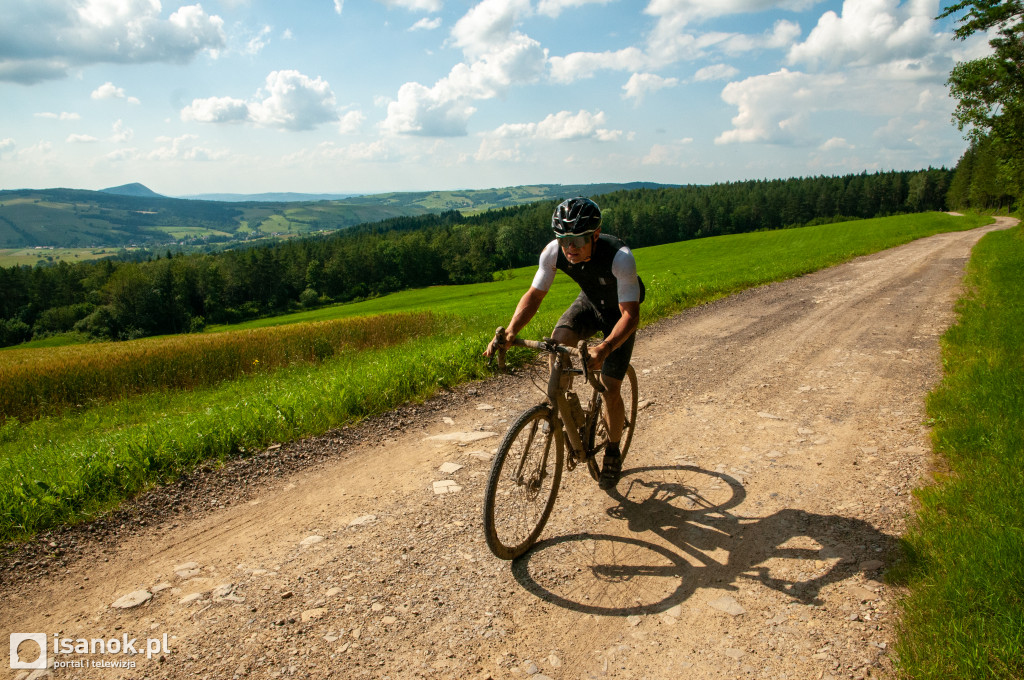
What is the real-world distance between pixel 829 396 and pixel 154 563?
7645mm

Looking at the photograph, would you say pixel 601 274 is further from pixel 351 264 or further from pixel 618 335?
pixel 351 264

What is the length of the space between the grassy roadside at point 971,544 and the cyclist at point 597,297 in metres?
2.28

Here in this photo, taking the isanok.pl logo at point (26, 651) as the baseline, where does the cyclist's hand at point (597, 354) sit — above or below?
above

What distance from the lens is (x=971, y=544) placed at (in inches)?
132

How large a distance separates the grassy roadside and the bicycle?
7.58 ft

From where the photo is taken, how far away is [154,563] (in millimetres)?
4109

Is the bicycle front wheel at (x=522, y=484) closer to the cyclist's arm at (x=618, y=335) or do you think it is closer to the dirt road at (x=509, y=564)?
the dirt road at (x=509, y=564)

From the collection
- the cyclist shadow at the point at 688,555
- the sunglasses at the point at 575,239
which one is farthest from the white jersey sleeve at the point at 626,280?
the cyclist shadow at the point at 688,555

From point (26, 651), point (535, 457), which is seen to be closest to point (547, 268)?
point (535, 457)

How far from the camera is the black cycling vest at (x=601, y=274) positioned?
4.53m

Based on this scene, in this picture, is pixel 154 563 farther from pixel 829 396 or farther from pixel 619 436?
pixel 829 396

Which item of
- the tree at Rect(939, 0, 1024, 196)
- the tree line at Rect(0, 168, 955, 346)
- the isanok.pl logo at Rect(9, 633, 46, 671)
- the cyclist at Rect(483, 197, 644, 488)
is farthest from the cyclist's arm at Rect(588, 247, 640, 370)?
the tree line at Rect(0, 168, 955, 346)

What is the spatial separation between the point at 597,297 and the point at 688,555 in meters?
2.23

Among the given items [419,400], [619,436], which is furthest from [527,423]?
[419,400]
